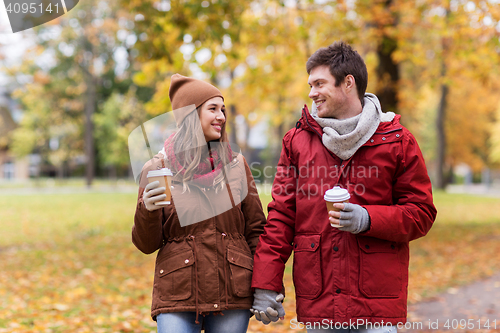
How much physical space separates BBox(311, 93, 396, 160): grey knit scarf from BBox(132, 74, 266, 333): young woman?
0.54 m

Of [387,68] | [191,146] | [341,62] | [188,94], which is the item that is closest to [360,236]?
[341,62]

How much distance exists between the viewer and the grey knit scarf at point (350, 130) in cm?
218

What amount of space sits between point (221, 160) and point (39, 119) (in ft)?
122

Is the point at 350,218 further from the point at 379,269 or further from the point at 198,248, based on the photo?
the point at 198,248

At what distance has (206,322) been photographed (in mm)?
2338

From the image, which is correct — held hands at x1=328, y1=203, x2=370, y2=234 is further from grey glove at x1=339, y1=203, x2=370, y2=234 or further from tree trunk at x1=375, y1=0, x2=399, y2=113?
tree trunk at x1=375, y1=0, x2=399, y2=113

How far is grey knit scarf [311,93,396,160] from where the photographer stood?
2182 millimetres

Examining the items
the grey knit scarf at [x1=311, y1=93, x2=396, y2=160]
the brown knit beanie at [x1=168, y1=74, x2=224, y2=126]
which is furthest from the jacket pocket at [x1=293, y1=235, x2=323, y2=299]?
the brown knit beanie at [x1=168, y1=74, x2=224, y2=126]

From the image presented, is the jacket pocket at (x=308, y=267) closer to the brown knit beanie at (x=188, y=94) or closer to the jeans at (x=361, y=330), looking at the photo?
the jeans at (x=361, y=330)

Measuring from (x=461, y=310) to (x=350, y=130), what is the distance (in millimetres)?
4526

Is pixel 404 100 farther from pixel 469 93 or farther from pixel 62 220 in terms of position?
pixel 469 93

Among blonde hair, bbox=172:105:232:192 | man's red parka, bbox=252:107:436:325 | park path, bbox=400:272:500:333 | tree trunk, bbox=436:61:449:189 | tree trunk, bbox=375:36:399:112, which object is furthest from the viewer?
tree trunk, bbox=436:61:449:189

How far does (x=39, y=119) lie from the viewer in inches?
1398

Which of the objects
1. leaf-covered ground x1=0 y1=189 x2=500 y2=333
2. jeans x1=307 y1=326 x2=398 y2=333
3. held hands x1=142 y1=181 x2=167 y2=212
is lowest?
leaf-covered ground x1=0 y1=189 x2=500 y2=333
